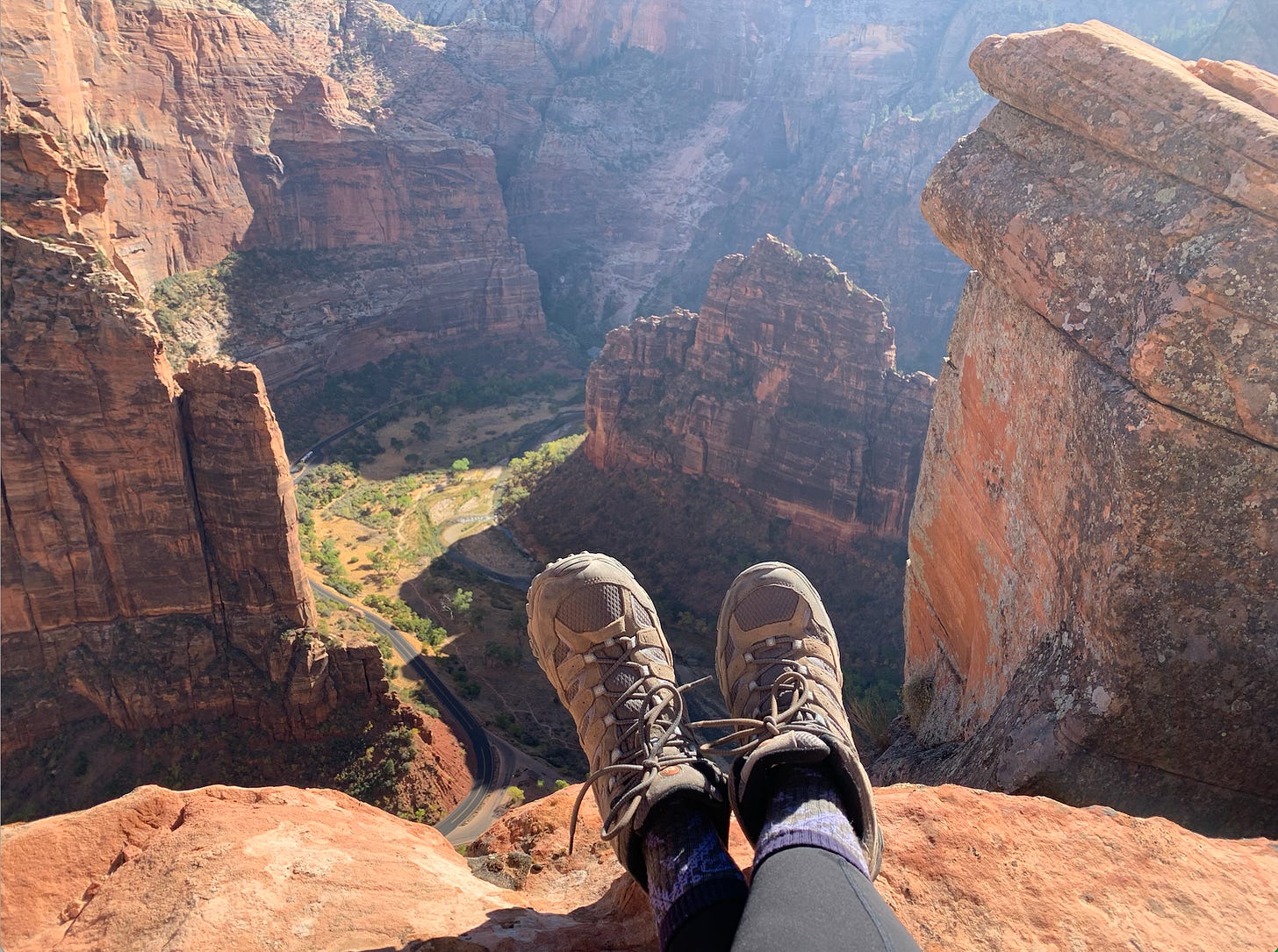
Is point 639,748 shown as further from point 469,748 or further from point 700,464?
point 700,464

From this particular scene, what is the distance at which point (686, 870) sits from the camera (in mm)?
4141

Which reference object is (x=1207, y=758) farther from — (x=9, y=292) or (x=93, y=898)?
(x=9, y=292)

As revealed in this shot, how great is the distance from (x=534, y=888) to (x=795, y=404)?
36167 millimetres

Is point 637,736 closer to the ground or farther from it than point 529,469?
farther from it

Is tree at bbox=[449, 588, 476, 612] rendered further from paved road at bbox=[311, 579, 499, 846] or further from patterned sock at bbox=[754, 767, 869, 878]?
patterned sock at bbox=[754, 767, 869, 878]

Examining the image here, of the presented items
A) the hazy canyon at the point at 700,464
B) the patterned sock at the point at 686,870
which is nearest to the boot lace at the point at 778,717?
the patterned sock at the point at 686,870

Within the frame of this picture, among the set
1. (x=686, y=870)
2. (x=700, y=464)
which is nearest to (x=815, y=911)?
(x=686, y=870)

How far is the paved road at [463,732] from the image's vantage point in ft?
76.7

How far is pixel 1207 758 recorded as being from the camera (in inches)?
221

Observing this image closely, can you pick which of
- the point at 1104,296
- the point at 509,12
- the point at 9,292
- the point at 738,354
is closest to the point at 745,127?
the point at 509,12

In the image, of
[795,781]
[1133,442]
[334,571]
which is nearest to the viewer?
[795,781]

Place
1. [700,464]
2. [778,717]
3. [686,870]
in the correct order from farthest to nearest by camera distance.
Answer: [700,464] < [778,717] < [686,870]

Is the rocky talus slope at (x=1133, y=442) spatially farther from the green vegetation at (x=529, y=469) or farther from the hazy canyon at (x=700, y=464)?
the green vegetation at (x=529, y=469)

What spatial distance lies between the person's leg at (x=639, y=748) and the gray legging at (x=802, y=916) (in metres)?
0.02
